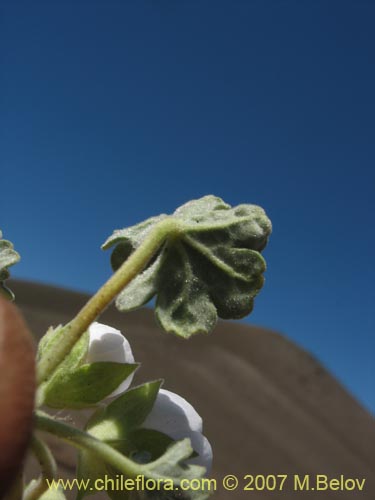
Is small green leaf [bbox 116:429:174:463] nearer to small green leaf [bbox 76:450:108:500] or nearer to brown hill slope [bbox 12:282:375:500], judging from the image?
small green leaf [bbox 76:450:108:500]

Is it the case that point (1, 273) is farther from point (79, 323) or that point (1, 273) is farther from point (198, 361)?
point (198, 361)

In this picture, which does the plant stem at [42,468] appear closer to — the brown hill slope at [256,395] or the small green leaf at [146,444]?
the small green leaf at [146,444]

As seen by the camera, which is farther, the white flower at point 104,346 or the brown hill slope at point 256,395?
the brown hill slope at point 256,395

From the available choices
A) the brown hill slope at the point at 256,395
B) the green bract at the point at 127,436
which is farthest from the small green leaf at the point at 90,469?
the brown hill slope at the point at 256,395

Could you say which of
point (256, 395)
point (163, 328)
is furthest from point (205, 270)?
point (256, 395)

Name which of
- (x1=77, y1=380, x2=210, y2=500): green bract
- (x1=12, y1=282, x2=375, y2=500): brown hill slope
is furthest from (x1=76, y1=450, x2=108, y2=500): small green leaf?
(x1=12, y1=282, x2=375, y2=500): brown hill slope

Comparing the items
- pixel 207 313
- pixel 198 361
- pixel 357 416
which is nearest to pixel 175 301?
pixel 207 313
